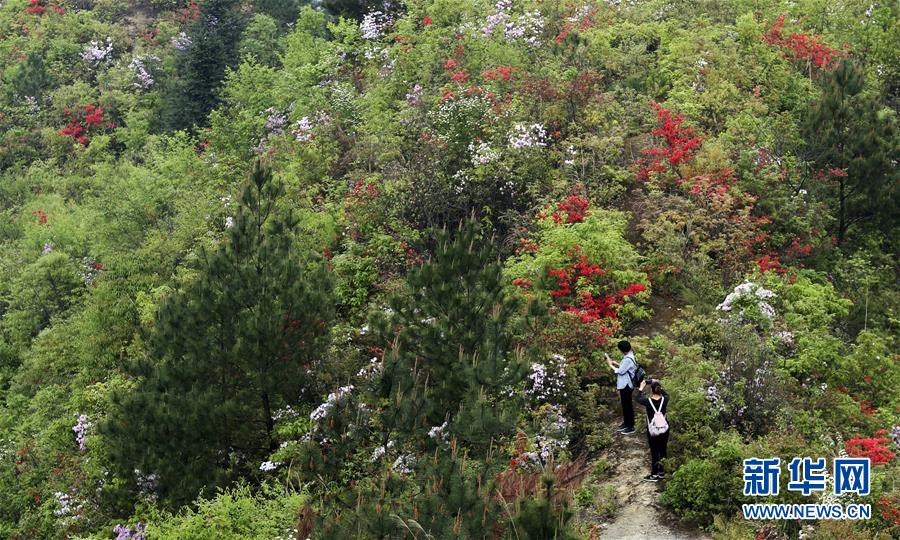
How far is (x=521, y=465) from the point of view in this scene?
486 inches

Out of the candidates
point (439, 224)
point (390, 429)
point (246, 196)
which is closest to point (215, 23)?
point (439, 224)

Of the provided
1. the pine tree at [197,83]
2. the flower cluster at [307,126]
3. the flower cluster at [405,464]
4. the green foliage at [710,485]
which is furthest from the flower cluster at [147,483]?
the pine tree at [197,83]

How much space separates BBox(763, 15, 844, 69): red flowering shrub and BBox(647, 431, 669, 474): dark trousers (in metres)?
16.1

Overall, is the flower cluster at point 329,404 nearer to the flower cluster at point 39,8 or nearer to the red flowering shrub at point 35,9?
the flower cluster at point 39,8

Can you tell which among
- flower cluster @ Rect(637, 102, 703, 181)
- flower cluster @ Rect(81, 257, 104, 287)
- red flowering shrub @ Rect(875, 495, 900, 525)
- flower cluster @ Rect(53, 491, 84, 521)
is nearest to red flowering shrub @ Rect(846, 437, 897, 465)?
red flowering shrub @ Rect(875, 495, 900, 525)

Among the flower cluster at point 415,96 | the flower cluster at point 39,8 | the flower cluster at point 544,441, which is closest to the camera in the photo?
the flower cluster at point 544,441

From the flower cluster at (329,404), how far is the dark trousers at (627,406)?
13.4 ft

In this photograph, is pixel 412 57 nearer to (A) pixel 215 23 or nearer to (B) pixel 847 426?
(A) pixel 215 23

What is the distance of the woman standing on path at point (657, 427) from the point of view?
11961 mm

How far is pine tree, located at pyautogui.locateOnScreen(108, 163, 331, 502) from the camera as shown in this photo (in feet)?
45.4

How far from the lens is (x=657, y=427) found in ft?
39.4

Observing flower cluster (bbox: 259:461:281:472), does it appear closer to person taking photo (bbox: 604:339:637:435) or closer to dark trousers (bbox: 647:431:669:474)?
person taking photo (bbox: 604:339:637:435)

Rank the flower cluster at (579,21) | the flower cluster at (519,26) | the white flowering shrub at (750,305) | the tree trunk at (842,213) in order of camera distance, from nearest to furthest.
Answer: the white flowering shrub at (750,305), the tree trunk at (842,213), the flower cluster at (579,21), the flower cluster at (519,26)

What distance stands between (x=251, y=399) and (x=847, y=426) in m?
9.42
